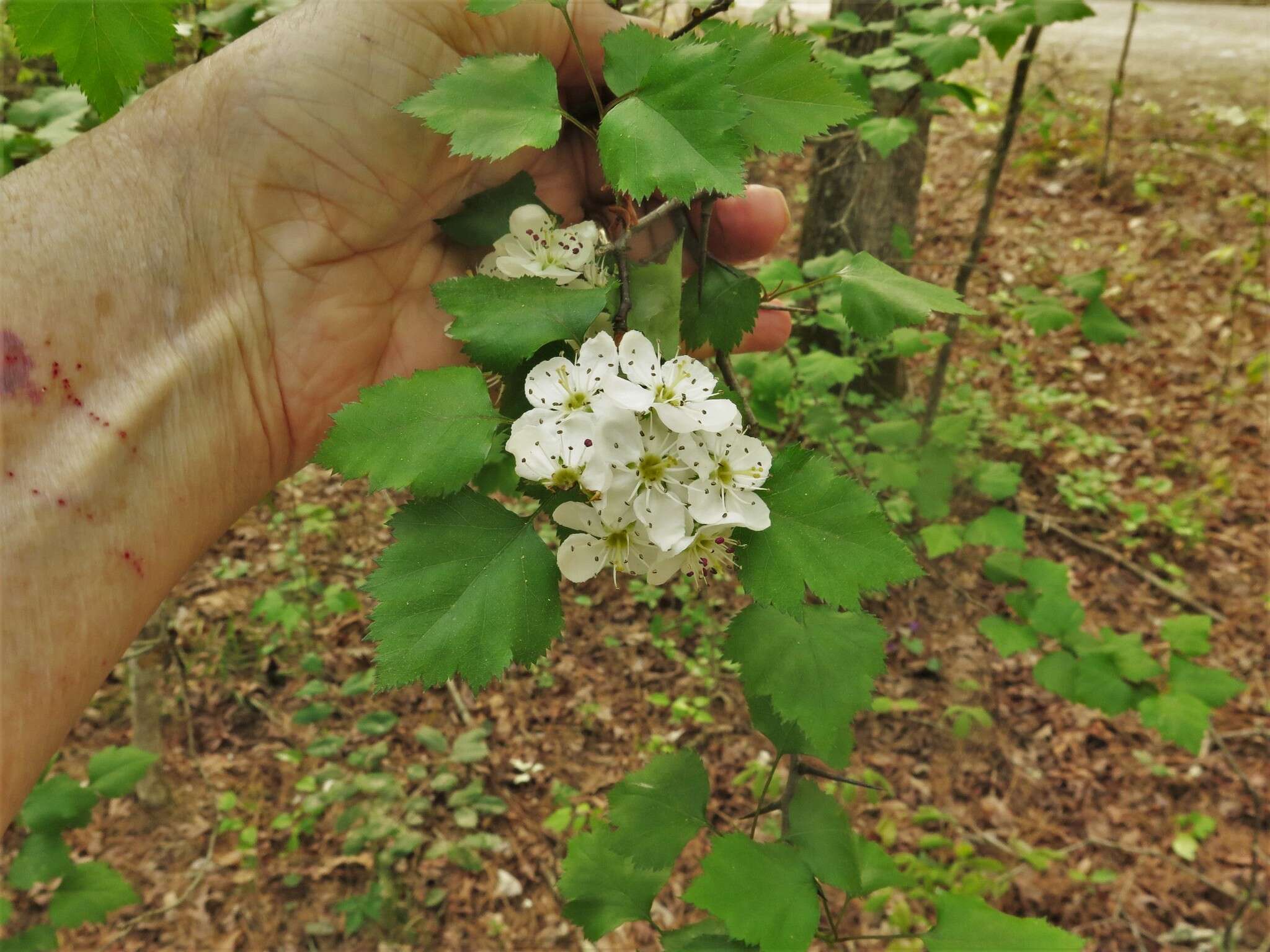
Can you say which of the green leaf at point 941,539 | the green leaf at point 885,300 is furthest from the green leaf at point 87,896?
the green leaf at point 941,539

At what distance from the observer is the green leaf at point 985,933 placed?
1.28 metres

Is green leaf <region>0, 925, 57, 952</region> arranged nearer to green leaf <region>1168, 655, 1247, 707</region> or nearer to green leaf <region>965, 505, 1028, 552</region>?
green leaf <region>965, 505, 1028, 552</region>

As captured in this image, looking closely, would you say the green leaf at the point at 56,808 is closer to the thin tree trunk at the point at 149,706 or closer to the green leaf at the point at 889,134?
the thin tree trunk at the point at 149,706

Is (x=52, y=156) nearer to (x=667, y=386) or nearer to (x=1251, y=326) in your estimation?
(x=667, y=386)

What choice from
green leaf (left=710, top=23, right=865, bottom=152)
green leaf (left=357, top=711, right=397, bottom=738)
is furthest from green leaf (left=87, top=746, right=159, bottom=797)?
green leaf (left=710, top=23, right=865, bottom=152)

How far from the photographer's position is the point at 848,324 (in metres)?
1.43

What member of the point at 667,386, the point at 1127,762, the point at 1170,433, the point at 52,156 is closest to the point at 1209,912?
the point at 1127,762

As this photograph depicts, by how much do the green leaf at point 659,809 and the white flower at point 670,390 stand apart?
80 cm

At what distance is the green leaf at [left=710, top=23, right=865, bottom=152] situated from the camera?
4.11 ft

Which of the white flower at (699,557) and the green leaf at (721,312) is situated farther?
the green leaf at (721,312)

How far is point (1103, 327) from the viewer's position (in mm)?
3043

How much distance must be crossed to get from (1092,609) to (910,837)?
1.60 metres

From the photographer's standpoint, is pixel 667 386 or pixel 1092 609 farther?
pixel 1092 609

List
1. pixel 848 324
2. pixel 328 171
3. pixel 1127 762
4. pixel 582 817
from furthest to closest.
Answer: pixel 1127 762, pixel 582 817, pixel 328 171, pixel 848 324
